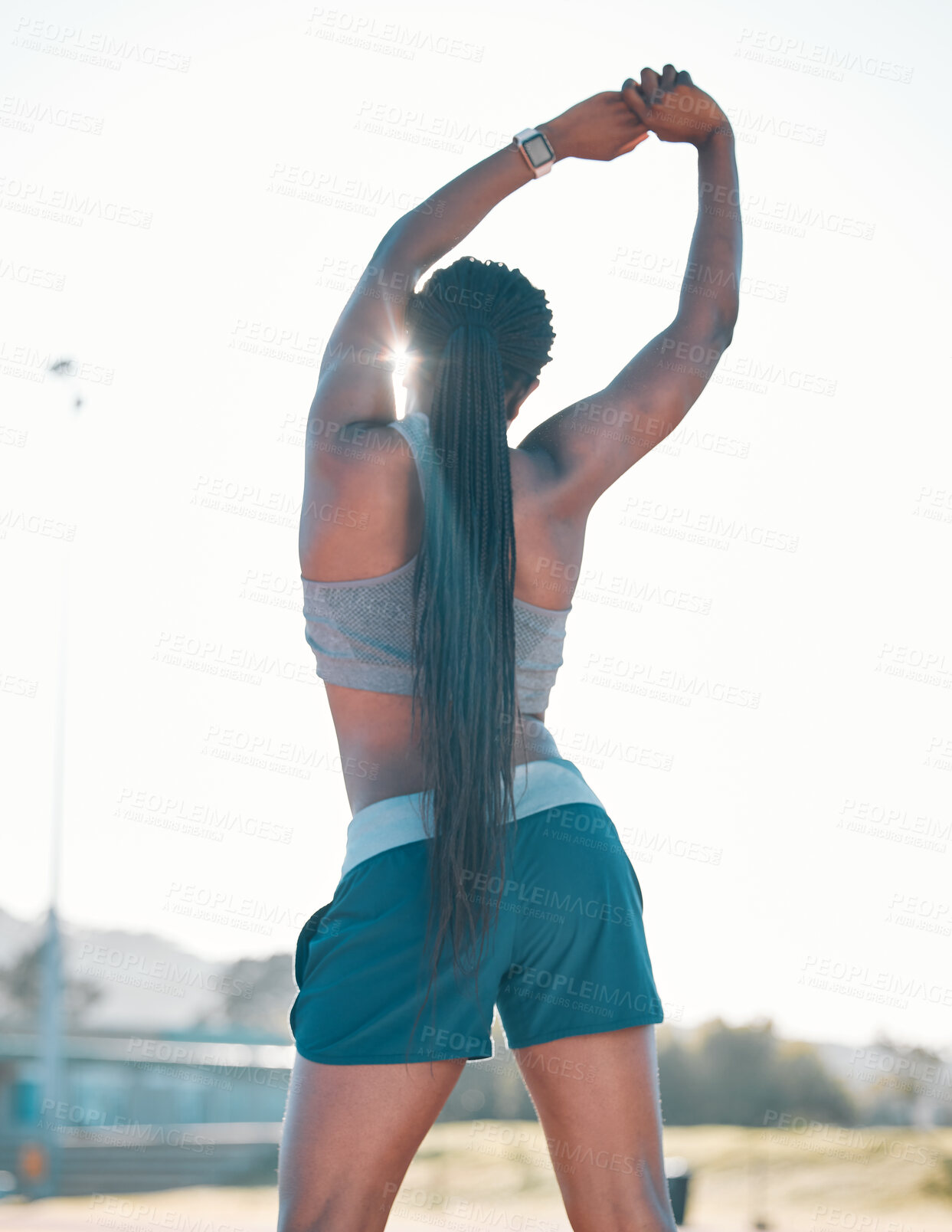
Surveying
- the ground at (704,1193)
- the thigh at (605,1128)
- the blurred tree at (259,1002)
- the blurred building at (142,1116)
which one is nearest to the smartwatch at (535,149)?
the thigh at (605,1128)

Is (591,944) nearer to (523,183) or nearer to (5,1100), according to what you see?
(523,183)

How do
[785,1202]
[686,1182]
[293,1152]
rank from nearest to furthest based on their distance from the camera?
[293,1152]
[686,1182]
[785,1202]

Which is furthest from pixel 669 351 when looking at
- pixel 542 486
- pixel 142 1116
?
pixel 142 1116

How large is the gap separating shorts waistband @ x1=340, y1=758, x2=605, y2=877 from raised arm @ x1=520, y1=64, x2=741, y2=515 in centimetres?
42

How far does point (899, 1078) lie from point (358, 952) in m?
21.2

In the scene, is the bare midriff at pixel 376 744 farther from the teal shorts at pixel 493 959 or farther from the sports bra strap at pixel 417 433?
the sports bra strap at pixel 417 433

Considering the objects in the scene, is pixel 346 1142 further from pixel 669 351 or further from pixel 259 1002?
pixel 259 1002

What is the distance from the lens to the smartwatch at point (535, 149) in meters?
1.94

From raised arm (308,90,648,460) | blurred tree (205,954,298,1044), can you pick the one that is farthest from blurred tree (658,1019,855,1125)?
blurred tree (205,954,298,1044)

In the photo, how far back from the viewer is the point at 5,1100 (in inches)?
1054

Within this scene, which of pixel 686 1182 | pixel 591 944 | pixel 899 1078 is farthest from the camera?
pixel 899 1078

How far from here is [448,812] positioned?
165 cm

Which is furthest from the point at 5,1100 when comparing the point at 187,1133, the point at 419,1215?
the point at 419,1215

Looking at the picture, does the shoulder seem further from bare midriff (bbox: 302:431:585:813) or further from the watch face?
the watch face
